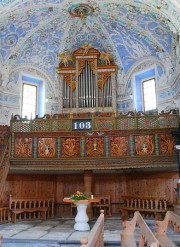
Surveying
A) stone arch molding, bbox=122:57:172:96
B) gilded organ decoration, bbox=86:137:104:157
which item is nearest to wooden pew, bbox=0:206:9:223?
gilded organ decoration, bbox=86:137:104:157

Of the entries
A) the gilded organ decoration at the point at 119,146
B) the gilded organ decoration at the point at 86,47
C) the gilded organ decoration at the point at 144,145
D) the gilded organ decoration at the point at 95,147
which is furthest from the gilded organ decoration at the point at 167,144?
the gilded organ decoration at the point at 86,47

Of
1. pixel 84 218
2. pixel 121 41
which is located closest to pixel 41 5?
pixel 121 41

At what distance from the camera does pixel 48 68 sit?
15008 millimetres

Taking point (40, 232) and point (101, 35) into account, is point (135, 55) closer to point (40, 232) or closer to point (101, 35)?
point (101, 35)

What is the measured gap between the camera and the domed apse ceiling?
12078 millimetres

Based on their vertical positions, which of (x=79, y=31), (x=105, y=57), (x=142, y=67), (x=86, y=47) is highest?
(x=79, y=31)

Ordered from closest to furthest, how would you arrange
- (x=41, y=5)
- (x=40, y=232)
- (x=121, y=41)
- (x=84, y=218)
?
(x=40, y=232), (x=84, y=218), (x=41, y=5), (x=121, y=41)

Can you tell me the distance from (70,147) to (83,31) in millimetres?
6442

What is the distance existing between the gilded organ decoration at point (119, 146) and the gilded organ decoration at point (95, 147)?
1.14ft

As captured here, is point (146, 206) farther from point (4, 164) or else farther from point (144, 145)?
point (4, 164)

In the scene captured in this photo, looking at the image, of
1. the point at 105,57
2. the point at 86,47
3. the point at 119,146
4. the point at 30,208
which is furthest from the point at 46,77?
the point at 30,208

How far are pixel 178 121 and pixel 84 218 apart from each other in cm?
453

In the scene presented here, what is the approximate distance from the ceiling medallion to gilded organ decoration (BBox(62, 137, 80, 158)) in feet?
18.9

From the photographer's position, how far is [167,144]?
10.2 m
